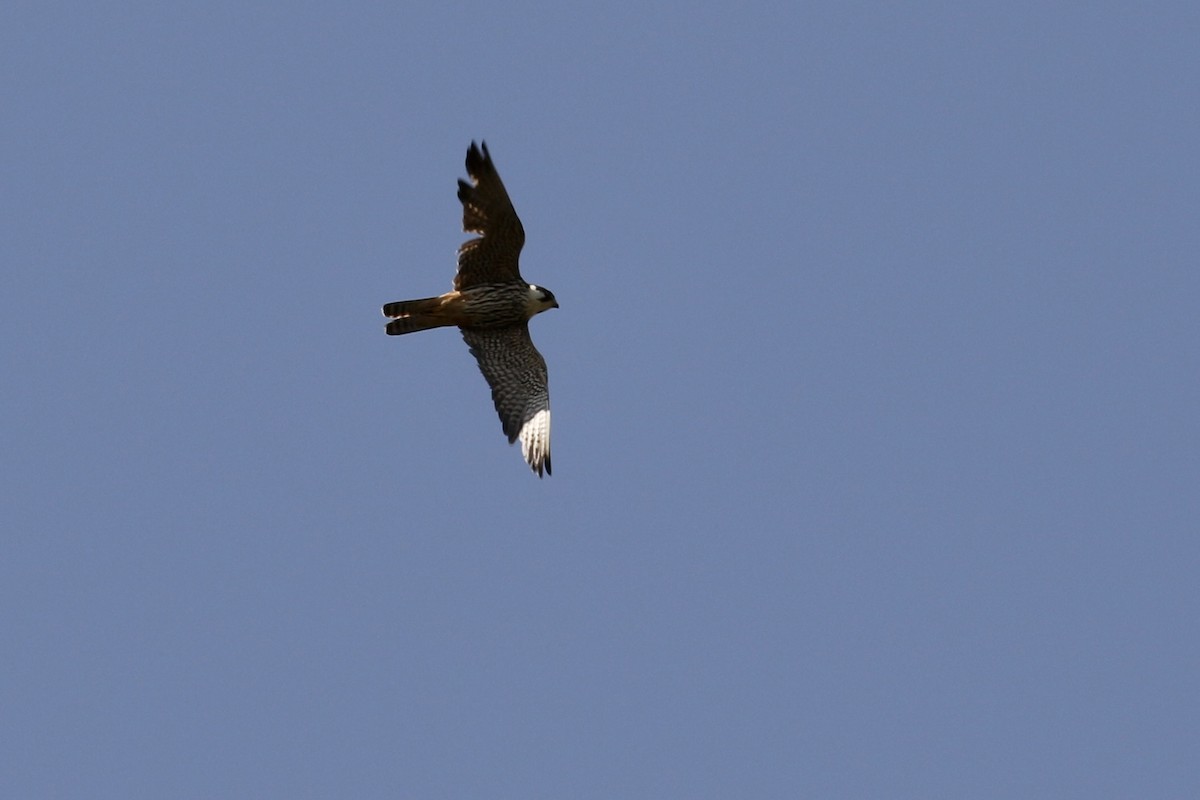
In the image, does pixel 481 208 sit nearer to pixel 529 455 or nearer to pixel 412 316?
pixel 412 316

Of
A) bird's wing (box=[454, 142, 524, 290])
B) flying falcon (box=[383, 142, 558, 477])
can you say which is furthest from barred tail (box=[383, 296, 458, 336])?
bird's wing (box=[454, 142, 524, 290])

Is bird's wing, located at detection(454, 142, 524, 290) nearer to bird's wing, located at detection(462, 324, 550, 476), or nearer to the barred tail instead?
the barred tail

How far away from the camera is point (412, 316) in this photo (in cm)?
1373

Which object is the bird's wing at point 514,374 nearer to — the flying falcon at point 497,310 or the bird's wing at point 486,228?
the flying falcon at point 497,310

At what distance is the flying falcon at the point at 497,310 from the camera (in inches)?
521

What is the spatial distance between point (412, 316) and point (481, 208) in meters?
1.23

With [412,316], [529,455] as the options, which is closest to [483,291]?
[412,316]

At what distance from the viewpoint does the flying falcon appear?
13.2 m

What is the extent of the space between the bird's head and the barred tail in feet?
2.42

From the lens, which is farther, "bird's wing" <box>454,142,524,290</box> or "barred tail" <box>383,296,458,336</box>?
"barred tail" <box>383,296,458,336</box>

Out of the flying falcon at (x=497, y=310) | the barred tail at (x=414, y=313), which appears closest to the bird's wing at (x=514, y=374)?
the flying falcon at (x=497, y=310)

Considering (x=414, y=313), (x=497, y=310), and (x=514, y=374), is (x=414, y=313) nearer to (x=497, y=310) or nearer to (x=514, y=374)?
(x=497, y=310)

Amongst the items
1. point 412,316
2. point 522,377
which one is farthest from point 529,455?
point 412,316

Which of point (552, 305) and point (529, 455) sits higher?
point (552, 305)
